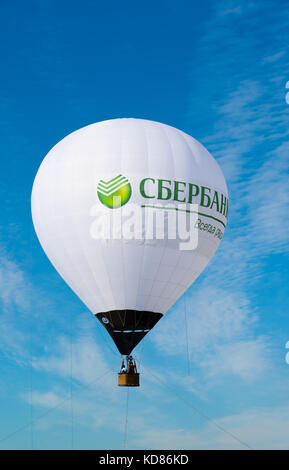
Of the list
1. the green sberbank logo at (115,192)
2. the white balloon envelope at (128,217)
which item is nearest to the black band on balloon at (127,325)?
the white balloon envelope at (128,217)

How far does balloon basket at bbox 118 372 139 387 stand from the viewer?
91.0 feet

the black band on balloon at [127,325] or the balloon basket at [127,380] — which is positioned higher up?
the black band on balloon at [127,325]

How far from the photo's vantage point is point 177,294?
1123 inches

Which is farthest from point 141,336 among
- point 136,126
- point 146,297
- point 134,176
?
point 136,126

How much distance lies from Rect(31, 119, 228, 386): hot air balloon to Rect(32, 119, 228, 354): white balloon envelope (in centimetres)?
4

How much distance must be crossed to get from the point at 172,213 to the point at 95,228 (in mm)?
2799

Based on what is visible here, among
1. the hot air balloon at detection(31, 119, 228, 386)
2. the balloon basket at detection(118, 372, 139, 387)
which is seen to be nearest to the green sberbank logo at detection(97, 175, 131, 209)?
the hot air balloon at detection(31, 119, 228, 386)

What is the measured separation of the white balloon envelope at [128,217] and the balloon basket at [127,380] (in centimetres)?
91

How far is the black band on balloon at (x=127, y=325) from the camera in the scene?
91.0 ft

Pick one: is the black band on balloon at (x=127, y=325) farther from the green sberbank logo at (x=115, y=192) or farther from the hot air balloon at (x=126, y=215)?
the green sberbank logo at (x=115, y=192)

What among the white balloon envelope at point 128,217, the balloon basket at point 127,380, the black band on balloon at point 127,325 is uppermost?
the white balloon envelope at point 128,217

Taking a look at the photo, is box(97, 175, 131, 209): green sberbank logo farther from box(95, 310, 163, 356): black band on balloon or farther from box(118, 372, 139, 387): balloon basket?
box(118, 372, 139, 387): balloon basket

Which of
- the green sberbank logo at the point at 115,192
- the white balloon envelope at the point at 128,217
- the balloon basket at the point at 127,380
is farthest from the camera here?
the balloon basket at the point at 127,380
